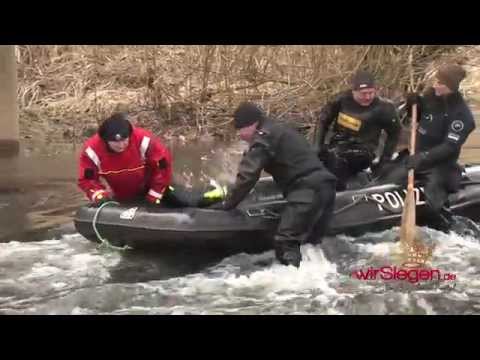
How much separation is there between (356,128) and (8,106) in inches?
73.0

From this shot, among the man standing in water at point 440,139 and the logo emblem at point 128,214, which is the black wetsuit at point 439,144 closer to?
the man standing in water at point 440,139

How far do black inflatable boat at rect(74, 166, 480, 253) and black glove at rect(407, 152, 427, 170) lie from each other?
0.25 m

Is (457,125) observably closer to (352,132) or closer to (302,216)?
(352,132)

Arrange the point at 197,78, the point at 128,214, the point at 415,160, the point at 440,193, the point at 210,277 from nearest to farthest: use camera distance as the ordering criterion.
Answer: the point at 210,277 → the point at 128,214 → the point at 197,78 → the point at 415,160 → the point at 440,193

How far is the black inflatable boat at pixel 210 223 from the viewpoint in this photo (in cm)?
391

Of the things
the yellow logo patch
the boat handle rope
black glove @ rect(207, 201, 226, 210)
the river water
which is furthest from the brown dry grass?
the boat handle rope

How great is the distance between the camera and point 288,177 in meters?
3.96

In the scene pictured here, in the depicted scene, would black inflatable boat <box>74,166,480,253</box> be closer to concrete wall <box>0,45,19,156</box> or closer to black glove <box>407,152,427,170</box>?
black glove <box>407,152,427,170</box>

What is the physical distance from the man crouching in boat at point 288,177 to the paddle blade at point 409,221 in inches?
14.5

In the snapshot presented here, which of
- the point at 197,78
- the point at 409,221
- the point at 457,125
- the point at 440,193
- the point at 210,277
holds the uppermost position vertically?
the point at 197,78

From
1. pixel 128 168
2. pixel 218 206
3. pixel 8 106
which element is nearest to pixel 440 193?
pixel 218 206

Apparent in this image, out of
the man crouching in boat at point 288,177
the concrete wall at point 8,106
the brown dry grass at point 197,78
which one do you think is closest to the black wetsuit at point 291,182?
the man crouching in boat at point 288,177

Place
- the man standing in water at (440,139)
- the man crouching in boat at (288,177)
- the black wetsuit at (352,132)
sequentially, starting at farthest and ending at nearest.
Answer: the black wetsuit at (352,132)
the man standing in water at (440,139)
the man crouching in boat at (288,177)

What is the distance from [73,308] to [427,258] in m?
1.68
